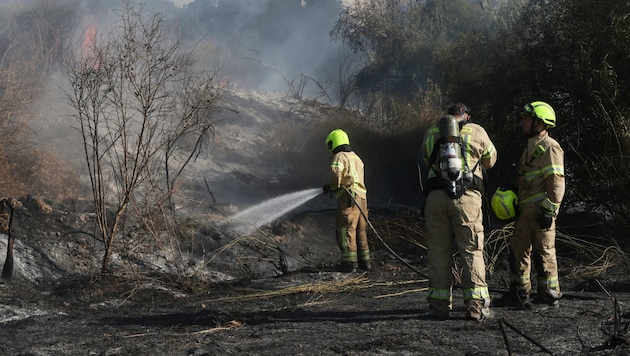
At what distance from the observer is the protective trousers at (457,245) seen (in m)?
5.26

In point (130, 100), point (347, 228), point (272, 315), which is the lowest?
point (272, 315)

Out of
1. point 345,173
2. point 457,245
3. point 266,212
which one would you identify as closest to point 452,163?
Result: point 457,245

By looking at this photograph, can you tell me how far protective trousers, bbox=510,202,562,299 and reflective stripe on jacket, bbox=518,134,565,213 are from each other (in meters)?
0.11

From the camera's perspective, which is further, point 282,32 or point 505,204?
point 282,32

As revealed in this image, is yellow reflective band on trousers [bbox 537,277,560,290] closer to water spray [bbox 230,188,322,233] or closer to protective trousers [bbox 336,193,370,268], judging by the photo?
protective trousers [bbox 336,193,370,268]

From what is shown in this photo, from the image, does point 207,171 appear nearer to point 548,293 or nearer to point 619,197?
point 619,197

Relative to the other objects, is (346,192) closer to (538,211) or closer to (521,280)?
(521,280)

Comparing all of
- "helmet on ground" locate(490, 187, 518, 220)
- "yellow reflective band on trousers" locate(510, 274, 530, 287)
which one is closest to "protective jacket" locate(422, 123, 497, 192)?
"helmet on ground" locate(490, 187, 518, 220)

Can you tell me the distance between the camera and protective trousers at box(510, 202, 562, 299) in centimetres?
564

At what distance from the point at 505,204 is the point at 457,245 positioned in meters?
0.68

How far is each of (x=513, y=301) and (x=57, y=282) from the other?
4.93 metres

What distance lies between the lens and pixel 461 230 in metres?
5.28

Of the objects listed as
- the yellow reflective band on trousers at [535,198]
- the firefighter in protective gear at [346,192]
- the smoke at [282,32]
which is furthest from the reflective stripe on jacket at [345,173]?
the smoke at [282,32]

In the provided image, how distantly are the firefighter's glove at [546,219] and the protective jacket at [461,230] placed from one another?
511mm
